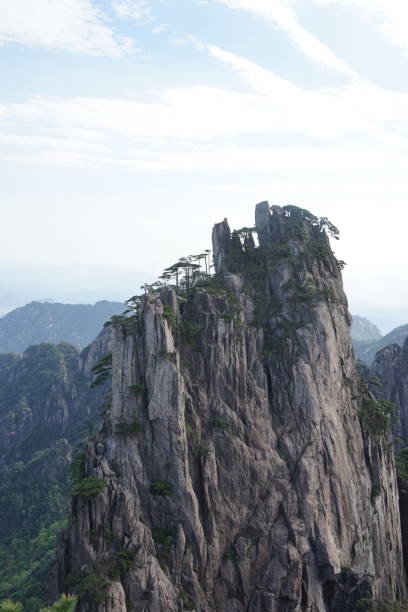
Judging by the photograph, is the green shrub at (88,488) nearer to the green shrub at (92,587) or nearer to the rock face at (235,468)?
the rock face at (235,468)

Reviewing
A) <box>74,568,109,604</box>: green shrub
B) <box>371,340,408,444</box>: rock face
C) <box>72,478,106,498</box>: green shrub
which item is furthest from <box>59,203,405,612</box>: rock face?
<box>371,340,408,444</box>: rock face

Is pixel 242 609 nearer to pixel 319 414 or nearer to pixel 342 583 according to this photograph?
pixel 342 583

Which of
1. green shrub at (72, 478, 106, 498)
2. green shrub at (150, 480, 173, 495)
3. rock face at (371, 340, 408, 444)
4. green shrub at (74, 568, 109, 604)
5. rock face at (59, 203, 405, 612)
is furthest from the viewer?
rock face at (371, 340, 408, 444)

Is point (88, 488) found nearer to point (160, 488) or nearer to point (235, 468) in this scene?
point (160, 488)

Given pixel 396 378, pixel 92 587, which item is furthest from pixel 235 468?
pixel 396 378

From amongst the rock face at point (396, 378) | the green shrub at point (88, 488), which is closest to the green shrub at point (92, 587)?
the green shrub at point (88, 488)

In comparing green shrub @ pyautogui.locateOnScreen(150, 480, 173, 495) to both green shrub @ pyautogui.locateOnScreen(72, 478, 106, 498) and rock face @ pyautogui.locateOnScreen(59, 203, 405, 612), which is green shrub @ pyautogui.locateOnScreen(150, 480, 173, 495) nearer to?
rock face @ pyautogui.locateOnScreen(59, 203, 405, 612)

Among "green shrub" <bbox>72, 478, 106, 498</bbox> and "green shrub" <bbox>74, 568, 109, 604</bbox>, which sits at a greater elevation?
"green shrub" <bbox>72, 478, 106, 498</bbox>
